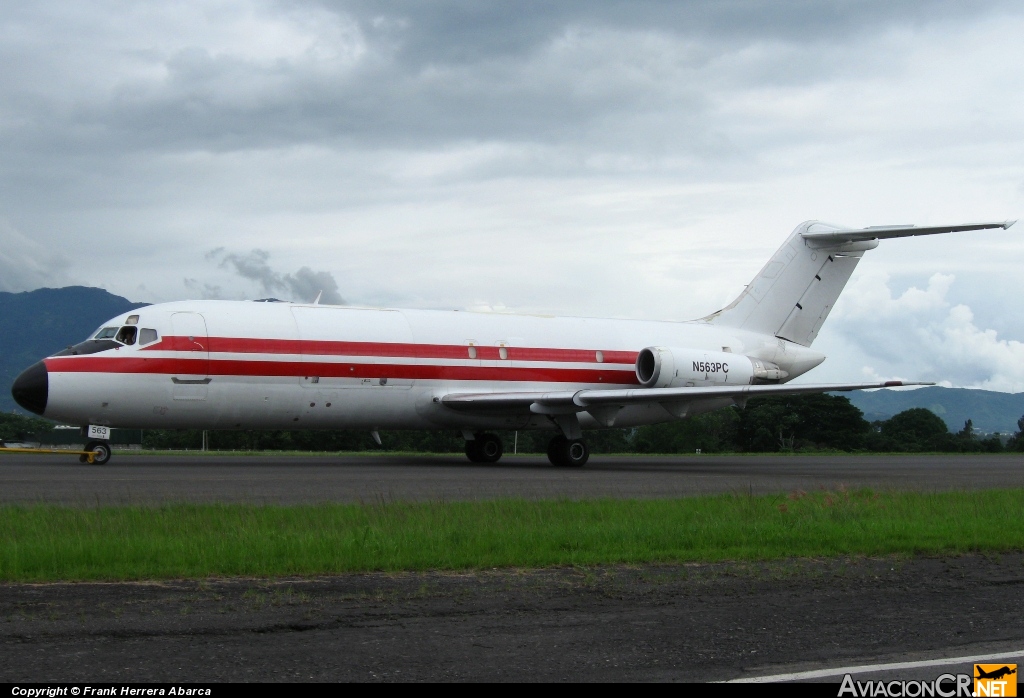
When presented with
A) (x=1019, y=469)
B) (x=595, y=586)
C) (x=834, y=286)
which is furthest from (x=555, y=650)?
(x=834, y=286)

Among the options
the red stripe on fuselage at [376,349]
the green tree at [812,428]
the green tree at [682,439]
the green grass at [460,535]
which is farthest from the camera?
the green tree at [682,439]

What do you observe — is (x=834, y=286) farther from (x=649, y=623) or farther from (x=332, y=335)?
(x=649, y=623)

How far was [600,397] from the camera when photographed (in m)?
27.0

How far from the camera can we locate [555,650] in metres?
6.92

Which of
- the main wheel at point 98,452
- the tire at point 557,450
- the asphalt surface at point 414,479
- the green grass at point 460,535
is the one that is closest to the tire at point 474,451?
the asphalt surface at point 414,479

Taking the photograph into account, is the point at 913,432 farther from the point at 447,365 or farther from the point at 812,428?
the point at 447,365

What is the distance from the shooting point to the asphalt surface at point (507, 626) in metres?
6.38

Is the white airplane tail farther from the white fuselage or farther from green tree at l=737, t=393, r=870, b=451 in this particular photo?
green tree at l=737, t=393, r=870, b=451

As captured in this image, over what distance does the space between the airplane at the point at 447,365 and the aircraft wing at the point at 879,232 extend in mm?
62

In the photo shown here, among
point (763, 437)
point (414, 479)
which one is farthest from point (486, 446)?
point (763, 437)

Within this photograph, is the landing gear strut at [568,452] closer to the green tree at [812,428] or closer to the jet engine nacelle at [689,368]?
the jet engine nacelle at [689,368]

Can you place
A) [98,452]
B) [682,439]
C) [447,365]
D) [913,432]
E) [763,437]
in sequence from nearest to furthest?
[98,452], [447,365], [763,437], [913,432], [682,439]

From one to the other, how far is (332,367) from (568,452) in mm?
6912

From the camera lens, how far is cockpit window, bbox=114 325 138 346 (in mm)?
24069
